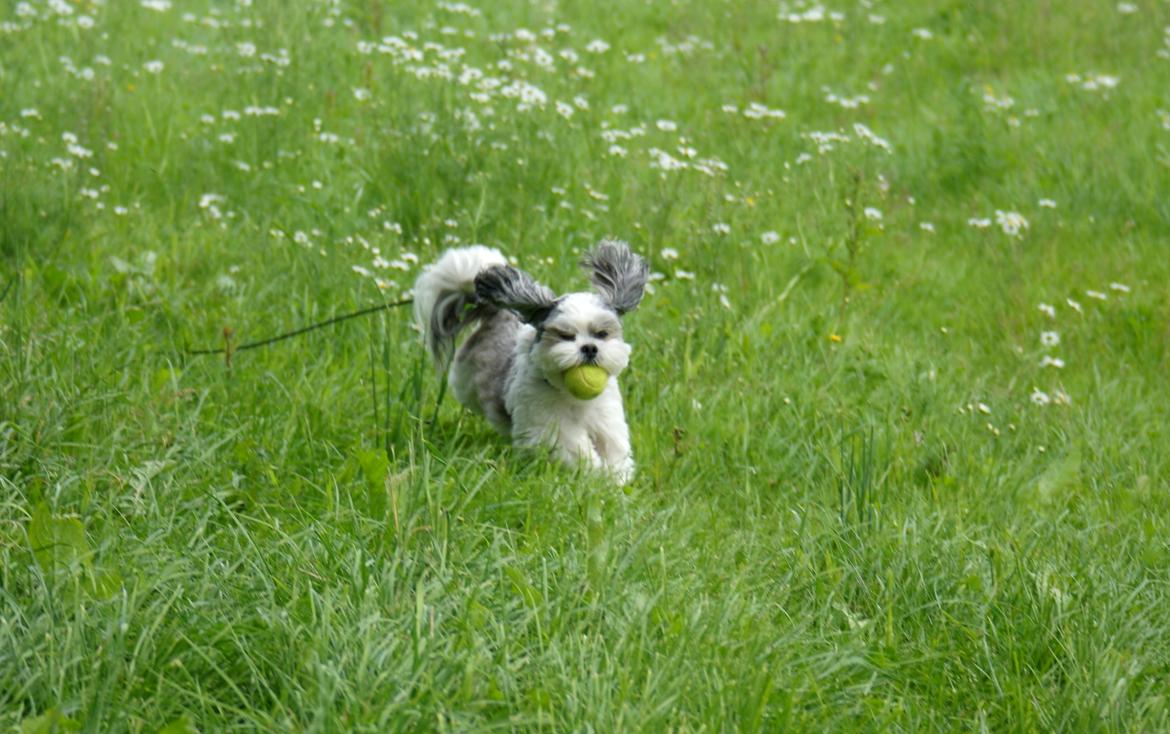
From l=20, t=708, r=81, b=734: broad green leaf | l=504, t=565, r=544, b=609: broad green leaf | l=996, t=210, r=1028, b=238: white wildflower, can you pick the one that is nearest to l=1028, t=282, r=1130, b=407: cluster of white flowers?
l=996, t=210, r=1028, b=238: white wildflower

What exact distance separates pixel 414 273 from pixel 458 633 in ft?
10.7

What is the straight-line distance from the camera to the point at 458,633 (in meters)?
3.10

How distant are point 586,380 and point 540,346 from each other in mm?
213

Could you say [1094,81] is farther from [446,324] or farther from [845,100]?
[446,324]

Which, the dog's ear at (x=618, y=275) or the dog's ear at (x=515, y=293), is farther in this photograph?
the dog's ear at (x=618, y=275)

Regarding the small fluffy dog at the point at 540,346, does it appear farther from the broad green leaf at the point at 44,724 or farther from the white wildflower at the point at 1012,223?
the white wildflower at the point at 1012,223

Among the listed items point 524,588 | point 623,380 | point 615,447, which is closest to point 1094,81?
point 623,380

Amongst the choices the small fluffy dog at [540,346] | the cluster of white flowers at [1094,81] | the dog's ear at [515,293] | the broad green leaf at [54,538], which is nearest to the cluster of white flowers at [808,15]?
the cluster of white flowers at [1094,81]

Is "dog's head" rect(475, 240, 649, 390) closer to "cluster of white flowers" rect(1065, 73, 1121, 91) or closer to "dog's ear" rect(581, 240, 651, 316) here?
"dog's ear" rect(581, 240, 651, 316)

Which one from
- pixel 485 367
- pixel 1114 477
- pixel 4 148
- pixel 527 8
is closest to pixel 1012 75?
pixel 527 8

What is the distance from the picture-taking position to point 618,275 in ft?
16.0

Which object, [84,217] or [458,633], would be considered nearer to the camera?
[458,633]

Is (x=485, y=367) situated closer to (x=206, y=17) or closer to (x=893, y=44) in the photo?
(x=206, y=17)

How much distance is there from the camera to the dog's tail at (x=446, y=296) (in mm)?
5156
